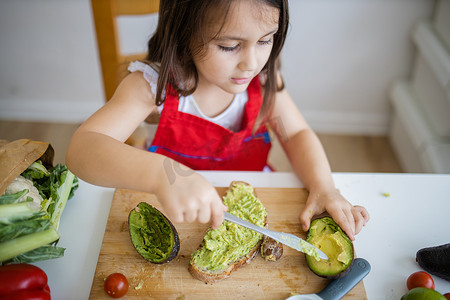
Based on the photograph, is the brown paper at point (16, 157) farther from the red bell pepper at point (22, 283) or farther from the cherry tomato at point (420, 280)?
the cherry tomato at point (420, 280)

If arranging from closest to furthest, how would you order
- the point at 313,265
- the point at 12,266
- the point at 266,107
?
the point at 12,266 < the point at 313,265 < the point at 266,107

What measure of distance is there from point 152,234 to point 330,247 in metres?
0.42

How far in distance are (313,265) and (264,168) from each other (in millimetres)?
691

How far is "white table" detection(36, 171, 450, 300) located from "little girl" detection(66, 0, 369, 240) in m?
0.07

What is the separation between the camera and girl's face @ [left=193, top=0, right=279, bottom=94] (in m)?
0.91

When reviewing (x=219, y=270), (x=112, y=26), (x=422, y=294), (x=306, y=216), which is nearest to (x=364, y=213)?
(x=306, y=216)

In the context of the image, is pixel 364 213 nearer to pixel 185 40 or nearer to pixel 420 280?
pixel 420 280

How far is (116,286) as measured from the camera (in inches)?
33.3

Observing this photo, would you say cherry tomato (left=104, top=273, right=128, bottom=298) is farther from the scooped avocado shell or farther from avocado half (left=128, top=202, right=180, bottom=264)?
the scooped avocado shell

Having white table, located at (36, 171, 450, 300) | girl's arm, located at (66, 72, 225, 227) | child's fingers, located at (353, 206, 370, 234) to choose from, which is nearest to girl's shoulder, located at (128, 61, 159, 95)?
girl's arm, located at (66, 72, 225, 227)

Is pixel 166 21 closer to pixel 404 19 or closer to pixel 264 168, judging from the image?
pixel 264 168

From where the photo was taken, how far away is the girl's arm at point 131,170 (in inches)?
30.6

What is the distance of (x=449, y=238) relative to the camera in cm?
102

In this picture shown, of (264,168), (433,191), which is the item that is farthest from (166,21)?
(433,191)
